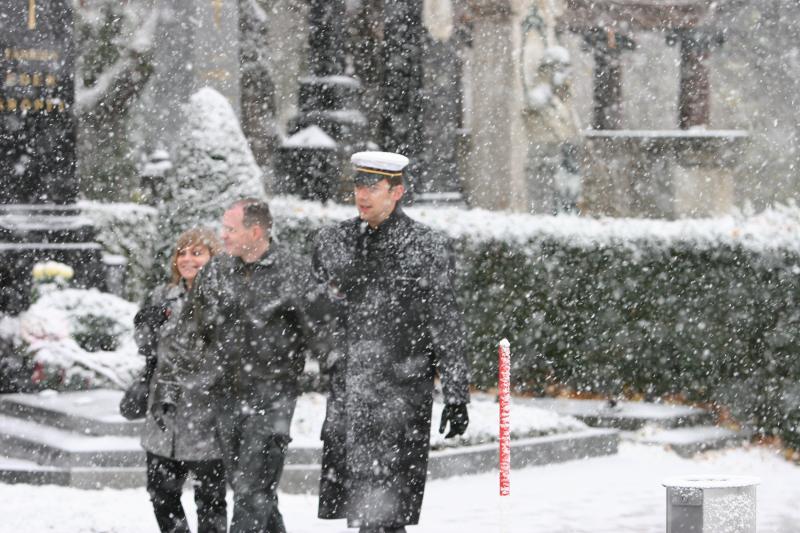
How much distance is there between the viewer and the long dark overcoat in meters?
6.69

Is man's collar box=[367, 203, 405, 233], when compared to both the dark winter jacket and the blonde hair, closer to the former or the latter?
the dark winter jacket

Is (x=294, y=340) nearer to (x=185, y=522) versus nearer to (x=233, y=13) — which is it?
(x=185, y=522)

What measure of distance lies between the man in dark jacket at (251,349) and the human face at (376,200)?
1.22 ft

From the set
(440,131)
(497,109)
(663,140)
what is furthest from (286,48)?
(440,131)

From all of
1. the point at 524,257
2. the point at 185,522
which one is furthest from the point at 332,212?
the point at 185,522

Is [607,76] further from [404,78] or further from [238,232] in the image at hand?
[238,232]

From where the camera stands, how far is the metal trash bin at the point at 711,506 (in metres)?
5.91

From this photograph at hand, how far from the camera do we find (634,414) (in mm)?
12250

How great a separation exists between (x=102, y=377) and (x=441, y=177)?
687 cm

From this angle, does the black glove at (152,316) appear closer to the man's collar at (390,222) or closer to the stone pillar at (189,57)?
the man's collar at (390,222)

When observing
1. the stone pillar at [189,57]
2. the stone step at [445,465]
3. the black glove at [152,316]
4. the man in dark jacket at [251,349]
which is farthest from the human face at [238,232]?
the stone pillar at [189,57]

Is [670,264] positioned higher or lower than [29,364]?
higher

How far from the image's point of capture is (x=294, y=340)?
681 centimetres

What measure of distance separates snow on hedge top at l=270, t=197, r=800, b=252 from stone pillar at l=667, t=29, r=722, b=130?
1748 centimetres
